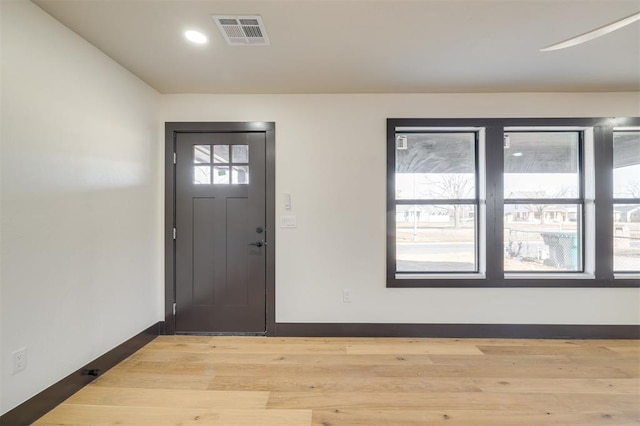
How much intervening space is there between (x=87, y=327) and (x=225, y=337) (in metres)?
1.16

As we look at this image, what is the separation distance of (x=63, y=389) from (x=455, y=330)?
10.6 feet

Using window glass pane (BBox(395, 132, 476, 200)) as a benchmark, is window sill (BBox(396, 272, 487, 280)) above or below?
below

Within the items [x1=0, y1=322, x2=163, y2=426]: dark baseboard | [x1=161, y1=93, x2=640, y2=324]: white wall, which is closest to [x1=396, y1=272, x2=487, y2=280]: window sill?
[x1=161, y1=93, x2=640, y2=324]: white wall

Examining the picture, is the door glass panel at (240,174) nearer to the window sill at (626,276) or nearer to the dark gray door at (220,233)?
the dark gray door at (220,233)

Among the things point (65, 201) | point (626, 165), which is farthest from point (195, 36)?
point (626, 165)

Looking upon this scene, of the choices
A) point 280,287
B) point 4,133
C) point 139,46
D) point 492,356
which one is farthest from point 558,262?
point 4,133

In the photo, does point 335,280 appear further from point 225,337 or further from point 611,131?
point 611,131

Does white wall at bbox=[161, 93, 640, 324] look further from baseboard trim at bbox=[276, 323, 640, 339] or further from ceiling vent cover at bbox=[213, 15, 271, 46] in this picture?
ceiling vent cover at bbox=[213, 15, 271, 46]

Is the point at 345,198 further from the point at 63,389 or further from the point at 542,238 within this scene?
the point at 63,389

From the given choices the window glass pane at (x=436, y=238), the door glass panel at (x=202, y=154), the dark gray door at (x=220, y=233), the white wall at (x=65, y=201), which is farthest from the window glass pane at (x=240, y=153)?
the window glass pane at (x=436, y=238)

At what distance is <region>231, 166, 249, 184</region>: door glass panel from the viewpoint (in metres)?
2.82

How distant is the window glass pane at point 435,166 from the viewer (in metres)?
2.93

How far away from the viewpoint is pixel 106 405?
5.89 ft

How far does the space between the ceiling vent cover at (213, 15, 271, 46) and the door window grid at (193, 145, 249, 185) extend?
106cm
